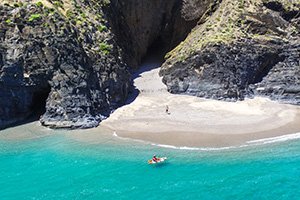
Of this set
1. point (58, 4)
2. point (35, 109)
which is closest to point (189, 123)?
point (35, 109)

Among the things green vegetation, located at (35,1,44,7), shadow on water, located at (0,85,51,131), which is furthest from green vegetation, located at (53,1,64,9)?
shadow on water, located at (0,85,51,131)

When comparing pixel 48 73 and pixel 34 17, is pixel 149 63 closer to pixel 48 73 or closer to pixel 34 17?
pixel 48 73

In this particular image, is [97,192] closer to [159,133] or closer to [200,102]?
[159,133]

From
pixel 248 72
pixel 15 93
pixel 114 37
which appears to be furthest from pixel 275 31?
pixel 15 93

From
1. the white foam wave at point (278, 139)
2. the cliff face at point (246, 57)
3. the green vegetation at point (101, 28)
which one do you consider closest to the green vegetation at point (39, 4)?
the green vegetation at point (101, 28)

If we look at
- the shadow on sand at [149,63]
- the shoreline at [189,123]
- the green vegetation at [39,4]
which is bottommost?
the shoreline at [189,123]

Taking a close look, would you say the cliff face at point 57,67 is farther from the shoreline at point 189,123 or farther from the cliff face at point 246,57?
the cliff face at point 246,57

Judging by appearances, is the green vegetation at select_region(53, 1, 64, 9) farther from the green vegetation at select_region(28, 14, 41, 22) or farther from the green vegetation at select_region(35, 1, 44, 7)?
the green vegetation at select_region(28, 14, 41, 22)
